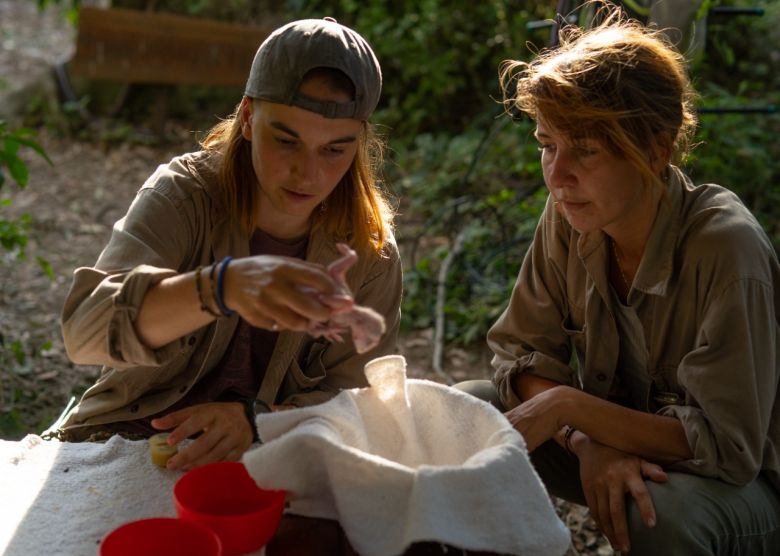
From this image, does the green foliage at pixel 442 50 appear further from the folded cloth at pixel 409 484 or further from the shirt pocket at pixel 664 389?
the folded cloth at pixel 409 484

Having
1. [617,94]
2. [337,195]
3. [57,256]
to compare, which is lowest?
[57,256]

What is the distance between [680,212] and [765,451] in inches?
22.5

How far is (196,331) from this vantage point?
7.12 ft

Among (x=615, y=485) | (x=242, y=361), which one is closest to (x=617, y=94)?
(x=615, y=485)

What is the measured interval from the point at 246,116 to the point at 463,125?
5.20 m

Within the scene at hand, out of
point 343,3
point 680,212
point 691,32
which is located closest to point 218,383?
point 680,212

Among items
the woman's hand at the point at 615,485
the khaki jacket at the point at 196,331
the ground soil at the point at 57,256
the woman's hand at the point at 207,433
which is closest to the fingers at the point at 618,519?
Result: the woman's hand at the point at 615,485

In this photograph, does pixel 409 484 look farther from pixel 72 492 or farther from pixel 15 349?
pixel 15 349

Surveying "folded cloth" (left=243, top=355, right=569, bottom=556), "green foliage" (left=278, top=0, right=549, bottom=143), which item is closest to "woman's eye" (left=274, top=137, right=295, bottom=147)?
"folded cloth" (left=243, top=355, right=569, bottom=556)

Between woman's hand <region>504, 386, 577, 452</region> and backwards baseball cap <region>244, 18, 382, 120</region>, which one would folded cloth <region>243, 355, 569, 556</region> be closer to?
woman's hand <region>504, 386, 577, 452</region>

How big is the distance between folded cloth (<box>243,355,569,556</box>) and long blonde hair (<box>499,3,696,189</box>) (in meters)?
0.74

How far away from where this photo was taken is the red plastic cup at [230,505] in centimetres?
144

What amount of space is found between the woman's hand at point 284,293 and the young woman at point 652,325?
74 centimetres

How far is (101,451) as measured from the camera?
1.82 m
